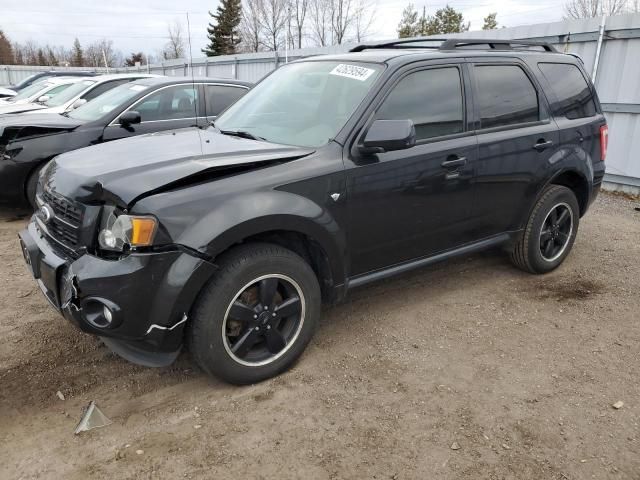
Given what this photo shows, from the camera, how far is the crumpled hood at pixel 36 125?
5.72 m

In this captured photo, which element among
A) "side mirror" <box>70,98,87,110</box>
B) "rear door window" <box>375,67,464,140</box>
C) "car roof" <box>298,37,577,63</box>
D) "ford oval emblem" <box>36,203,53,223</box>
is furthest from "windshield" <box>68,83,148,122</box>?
"rear door window" <box>375,67,464,140</box>

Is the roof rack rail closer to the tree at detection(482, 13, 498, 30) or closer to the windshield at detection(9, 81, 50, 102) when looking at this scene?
the windshield at detection(9, 81, 50, 102)

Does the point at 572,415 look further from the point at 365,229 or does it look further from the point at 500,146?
the point at 500,146

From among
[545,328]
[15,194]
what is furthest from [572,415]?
[15,194]

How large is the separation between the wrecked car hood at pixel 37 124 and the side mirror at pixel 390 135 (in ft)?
14.8

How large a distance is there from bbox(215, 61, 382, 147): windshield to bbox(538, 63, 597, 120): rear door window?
1.85 meters

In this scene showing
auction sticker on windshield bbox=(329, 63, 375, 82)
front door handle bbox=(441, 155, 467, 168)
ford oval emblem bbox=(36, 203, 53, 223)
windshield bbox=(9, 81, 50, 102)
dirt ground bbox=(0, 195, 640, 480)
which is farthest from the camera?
windshield bbox=(9, 81, 50, 102)

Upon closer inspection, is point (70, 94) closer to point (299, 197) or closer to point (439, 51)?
point (439, 51)

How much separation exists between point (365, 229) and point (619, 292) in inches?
102

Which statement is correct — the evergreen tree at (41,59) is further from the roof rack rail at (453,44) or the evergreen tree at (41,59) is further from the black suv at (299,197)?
the black suv at (299,197)

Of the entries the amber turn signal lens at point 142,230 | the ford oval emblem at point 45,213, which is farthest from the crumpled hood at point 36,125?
the amber turn signal lens at point 142,230

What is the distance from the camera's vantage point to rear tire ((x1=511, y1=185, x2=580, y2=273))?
14.2 ft

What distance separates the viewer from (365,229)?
10.5 ft

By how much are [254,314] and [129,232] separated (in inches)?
31.6
